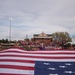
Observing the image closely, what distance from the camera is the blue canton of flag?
391 centimetres

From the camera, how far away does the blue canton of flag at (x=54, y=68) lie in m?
3.91

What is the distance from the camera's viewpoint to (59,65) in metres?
4.01

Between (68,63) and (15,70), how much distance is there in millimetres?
952

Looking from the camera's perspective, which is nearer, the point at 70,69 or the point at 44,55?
the point at 70,69

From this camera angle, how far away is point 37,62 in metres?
4.09

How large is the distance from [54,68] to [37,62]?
0.34m

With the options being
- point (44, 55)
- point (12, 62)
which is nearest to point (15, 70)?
point (12, 62)

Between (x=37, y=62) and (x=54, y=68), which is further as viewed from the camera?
(x=37, y=62)

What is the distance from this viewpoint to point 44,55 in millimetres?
4191

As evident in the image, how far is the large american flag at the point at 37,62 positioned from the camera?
3.96m

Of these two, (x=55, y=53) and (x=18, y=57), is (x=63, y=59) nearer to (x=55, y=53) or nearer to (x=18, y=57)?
(x=55, y=53)

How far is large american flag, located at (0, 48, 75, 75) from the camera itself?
396 cm

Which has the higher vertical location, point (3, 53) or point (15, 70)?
point (3, 53)

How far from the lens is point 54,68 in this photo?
3.96 meters
